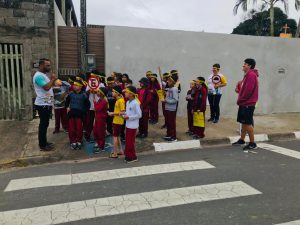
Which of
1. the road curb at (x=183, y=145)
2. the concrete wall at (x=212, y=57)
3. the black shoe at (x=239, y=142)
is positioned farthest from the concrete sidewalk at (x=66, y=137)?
the concrete wall at (x=212, y=57)

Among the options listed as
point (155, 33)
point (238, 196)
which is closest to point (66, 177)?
point (238, 196)

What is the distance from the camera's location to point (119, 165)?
6.01 metres

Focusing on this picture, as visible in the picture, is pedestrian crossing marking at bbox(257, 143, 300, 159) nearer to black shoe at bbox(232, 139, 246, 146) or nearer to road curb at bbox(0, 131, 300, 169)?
black shoe at bbox(232, 139, 246, 146)

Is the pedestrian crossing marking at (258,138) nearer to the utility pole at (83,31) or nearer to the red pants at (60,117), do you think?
the red pants at (60,117)

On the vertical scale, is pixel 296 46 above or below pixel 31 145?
above

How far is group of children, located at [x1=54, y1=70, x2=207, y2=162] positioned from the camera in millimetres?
6234

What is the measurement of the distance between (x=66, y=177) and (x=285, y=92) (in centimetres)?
920

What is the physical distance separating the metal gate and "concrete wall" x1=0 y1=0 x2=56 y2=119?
0.46 feet

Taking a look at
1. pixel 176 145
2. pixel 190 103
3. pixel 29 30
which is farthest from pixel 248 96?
pixel 29 30

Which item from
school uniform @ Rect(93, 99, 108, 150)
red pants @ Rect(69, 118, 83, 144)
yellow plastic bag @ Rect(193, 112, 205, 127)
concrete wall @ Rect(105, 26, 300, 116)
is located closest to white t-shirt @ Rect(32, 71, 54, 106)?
red pants @ Rect(69, 118, 83, 144)

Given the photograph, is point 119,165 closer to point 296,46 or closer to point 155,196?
point 155,196

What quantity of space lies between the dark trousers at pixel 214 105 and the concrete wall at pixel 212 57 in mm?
1214

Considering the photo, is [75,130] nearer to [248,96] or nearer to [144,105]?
[144,105]

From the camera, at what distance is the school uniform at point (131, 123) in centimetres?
612
